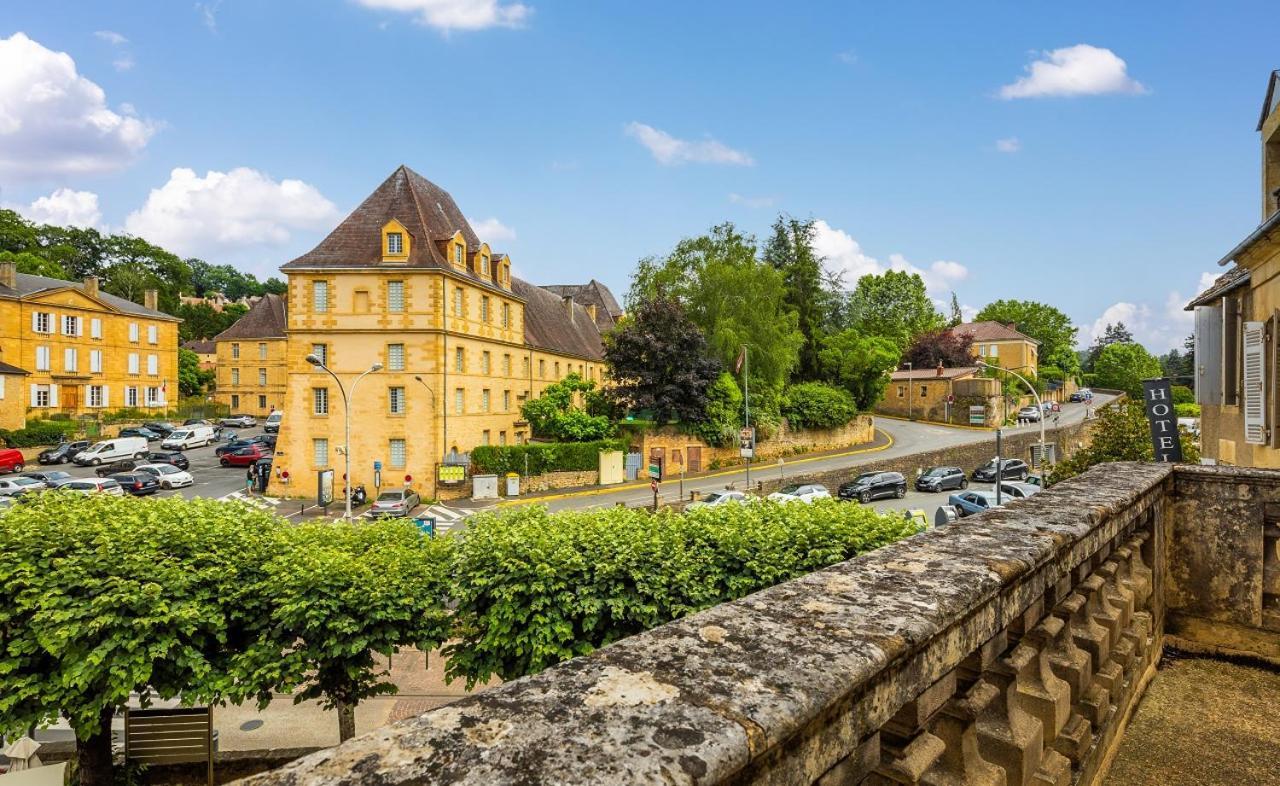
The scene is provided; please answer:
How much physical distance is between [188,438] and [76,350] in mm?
12336

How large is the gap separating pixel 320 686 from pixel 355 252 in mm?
27392

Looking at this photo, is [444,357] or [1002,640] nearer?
[1002,640]

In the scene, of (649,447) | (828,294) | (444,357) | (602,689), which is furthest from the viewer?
(828,294)

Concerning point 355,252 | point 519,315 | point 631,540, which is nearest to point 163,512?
point 631,540

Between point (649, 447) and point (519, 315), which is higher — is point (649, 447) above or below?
below

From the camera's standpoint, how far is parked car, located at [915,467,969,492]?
35.3m

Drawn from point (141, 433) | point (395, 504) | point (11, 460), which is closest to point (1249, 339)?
point (395, 504)

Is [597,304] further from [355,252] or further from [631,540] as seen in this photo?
[631,540]

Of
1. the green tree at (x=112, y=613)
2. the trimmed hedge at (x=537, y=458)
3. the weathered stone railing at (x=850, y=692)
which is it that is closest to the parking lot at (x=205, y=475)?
the trimmed hedge at (x=537, y=458)

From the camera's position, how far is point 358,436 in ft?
107

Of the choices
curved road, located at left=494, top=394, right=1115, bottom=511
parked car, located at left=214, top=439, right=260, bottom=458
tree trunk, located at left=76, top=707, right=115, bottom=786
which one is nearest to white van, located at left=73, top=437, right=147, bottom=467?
parked car, located at left=214, top=439, right=260, bottom=458

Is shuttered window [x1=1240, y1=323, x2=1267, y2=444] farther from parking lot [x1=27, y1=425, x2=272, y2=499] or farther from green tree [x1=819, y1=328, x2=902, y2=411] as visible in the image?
green tree [x1=819, y1=328, x2=902, y2=411]

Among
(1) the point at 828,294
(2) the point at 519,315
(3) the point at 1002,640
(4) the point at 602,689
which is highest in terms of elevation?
(1) the point at 828,294

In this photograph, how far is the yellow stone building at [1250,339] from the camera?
30.7 feet
